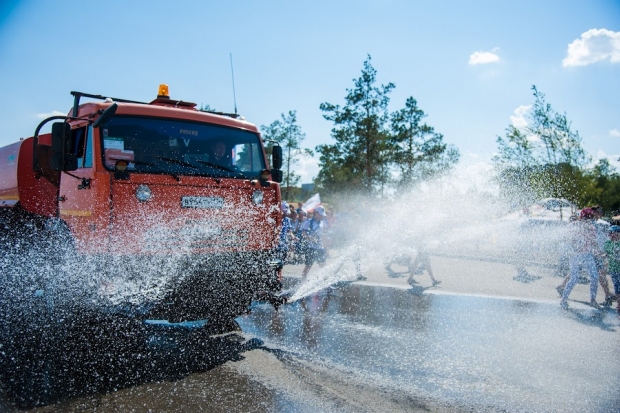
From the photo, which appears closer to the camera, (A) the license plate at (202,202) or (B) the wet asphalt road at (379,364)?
(B) the wet asphalt road at (379,364)

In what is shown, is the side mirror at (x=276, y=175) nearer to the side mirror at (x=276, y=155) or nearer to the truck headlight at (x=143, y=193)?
the side mirror at (x=276, y=155)

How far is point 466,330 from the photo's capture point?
6.19 meters

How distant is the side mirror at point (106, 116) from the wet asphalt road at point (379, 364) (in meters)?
2.61

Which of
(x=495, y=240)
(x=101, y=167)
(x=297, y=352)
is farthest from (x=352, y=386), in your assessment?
(x=495, y=240)

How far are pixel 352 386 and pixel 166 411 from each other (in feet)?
5.60

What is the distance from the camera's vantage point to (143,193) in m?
4.60

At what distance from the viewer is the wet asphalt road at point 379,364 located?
12.4 feet

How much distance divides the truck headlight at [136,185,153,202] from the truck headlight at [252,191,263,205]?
128cm

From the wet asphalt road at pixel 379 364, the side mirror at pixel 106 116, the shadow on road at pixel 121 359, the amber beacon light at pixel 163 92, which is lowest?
the wet asphalt road at pixel 379 364

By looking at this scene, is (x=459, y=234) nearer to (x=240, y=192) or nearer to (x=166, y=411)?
(x=240, y=192)

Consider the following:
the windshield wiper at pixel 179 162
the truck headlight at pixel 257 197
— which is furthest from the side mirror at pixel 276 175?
the windshield wiper at pixel 179 162

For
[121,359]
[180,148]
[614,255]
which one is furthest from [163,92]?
[614,255]

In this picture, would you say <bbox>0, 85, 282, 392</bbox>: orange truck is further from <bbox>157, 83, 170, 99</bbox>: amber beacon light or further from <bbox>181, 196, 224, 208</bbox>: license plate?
<bbox>157, 83, 170, 99</bbox>: amber beacon light

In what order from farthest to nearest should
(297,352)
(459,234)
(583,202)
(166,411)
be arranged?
(459,234)
(583,202)
(297,352)
(166,411)
